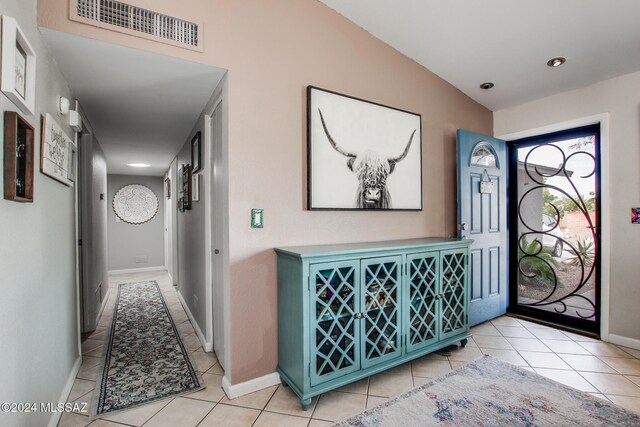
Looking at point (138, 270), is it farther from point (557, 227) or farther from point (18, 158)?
point (557, 227)

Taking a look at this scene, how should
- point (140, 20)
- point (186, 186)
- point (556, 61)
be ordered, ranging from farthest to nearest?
1. point (186, 186)
2. point (556, 61)
3. point (140, 20)

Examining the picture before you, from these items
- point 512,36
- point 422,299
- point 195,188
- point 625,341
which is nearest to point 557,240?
point 625,341

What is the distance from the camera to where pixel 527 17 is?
227 centimetres

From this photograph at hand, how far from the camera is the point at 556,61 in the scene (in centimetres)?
266

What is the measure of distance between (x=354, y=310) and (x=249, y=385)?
885 mm

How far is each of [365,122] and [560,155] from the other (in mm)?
2307

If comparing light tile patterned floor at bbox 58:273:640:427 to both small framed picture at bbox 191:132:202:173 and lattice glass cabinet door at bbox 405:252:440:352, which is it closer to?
lattice glass cabinet door at bbox 405:252:440:352

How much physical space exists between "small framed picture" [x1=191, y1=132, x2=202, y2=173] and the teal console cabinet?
146 cm

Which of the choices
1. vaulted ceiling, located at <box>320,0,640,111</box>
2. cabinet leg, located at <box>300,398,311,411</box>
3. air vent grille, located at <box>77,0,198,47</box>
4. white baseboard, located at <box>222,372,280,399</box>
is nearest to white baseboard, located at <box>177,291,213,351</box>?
white baseboard, located at <box>222,372,280,399</box>

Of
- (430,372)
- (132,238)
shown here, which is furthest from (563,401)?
(132,238)

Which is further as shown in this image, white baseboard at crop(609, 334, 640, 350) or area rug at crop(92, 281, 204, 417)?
white baseboard at crop(609, 334, 640, 350)

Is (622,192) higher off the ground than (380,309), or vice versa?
(622,192)

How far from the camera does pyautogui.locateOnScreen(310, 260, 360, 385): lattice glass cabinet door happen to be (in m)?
1.90

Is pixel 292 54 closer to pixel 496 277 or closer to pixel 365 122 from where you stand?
pixel 365 122
